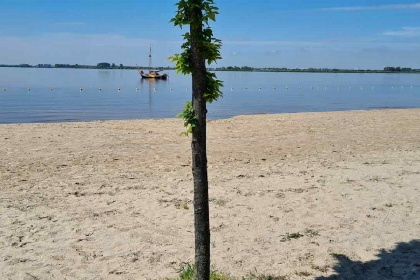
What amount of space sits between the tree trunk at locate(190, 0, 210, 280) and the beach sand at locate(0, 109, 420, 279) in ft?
3.48

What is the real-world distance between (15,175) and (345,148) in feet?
28.7

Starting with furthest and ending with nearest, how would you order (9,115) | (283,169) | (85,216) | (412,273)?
1. (9,115)
2. (283,169)
3. (85,216)
4. (412,273)

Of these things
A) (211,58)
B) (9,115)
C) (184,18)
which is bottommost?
(9,115)

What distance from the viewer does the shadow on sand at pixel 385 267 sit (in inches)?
199

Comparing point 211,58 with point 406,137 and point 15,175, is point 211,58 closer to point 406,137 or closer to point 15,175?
point 15,175

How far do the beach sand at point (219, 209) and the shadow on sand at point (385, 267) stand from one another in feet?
0.07

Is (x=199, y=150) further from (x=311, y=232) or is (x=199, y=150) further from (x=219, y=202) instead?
(x=219, y=202)

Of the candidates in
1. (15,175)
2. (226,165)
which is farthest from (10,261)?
(226,165)

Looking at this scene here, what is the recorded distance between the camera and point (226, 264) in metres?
5.43

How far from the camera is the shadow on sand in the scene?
5051 millimetres

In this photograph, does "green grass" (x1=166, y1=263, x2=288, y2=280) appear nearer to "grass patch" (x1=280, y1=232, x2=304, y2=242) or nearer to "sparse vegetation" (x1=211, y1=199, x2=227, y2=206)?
"grass patch" (x1=280, y1=232, x2=304, y2=242)

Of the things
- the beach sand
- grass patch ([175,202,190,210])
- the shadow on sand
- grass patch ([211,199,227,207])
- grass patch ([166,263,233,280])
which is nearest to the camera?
grass patch ([166,263,233,280])

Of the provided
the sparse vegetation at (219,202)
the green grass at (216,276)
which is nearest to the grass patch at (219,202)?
the sparse vegetation at (219,202)

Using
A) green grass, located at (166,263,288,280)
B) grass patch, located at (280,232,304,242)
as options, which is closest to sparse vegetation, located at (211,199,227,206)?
grass patch, located at (280,232,304,242)
